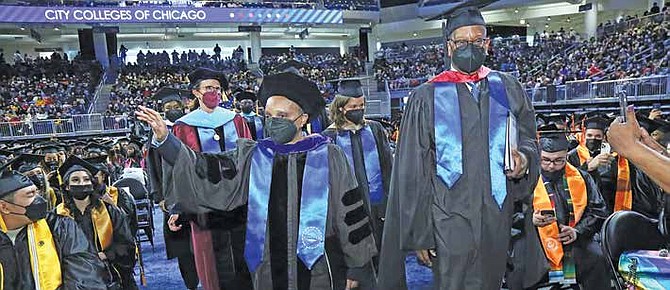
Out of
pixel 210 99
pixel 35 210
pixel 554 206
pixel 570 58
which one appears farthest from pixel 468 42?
pixel 570 58

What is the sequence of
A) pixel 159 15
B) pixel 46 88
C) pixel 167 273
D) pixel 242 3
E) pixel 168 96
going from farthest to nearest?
pixel 242 3, pixel 159 15, pixel 46 88, pixel 167 273, pixel 168 96

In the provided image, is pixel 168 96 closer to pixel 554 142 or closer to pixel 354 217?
pixel 354 217

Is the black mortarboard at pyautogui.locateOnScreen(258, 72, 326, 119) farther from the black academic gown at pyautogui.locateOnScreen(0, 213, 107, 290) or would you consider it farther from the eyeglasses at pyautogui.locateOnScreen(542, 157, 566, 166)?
the eyeglasses at pyautogui.locateOnScreen(542, 157, 566, 166)

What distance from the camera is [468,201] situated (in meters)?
2.50

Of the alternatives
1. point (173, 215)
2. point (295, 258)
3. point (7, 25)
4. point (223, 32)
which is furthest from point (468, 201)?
point (223, 32)

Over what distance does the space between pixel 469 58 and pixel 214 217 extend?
5.76ft

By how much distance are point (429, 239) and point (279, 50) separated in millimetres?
35406

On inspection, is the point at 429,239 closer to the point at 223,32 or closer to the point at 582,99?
the point at 582,99

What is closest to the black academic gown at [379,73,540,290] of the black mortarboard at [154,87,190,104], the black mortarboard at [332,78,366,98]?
the black mortarboard at [332,78,366,98]

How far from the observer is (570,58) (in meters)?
22.4

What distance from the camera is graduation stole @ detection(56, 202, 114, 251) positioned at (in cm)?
370

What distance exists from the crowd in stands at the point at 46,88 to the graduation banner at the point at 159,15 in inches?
90.9

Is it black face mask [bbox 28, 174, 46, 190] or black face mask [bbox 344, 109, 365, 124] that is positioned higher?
black face mask [bbox 344, 109, 365, 124]

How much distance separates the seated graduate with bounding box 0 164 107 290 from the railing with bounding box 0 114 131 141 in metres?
15.8
